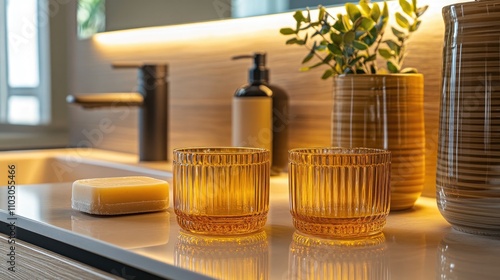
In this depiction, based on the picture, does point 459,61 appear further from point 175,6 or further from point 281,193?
point 175,6

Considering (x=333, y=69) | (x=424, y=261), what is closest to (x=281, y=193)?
(x=333, y=69)

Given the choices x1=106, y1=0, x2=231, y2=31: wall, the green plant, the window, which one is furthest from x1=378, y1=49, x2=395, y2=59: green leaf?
the window

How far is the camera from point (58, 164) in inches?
61.9

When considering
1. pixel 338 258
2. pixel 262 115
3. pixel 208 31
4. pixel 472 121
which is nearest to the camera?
pixel 338 258

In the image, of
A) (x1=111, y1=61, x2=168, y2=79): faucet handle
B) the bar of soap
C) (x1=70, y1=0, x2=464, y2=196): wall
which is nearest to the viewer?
the bar of soap

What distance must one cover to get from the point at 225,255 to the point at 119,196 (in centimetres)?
23

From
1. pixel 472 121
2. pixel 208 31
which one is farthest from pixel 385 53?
pixel 208 31

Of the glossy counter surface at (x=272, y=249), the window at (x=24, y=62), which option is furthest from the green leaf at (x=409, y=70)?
the window at (x=24, y=62)

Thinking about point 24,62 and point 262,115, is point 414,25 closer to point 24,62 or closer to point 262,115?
point 262,115

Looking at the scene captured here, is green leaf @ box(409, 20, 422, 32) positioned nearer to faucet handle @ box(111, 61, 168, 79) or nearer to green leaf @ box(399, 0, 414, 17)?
green leaf @ box(399, 0, 414, 17)

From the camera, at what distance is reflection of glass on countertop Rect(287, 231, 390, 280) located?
1.81 ft

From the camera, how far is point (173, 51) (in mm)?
1506

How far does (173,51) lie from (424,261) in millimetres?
1012

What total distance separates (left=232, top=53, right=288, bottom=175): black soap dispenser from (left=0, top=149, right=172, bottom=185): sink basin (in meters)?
0.36
